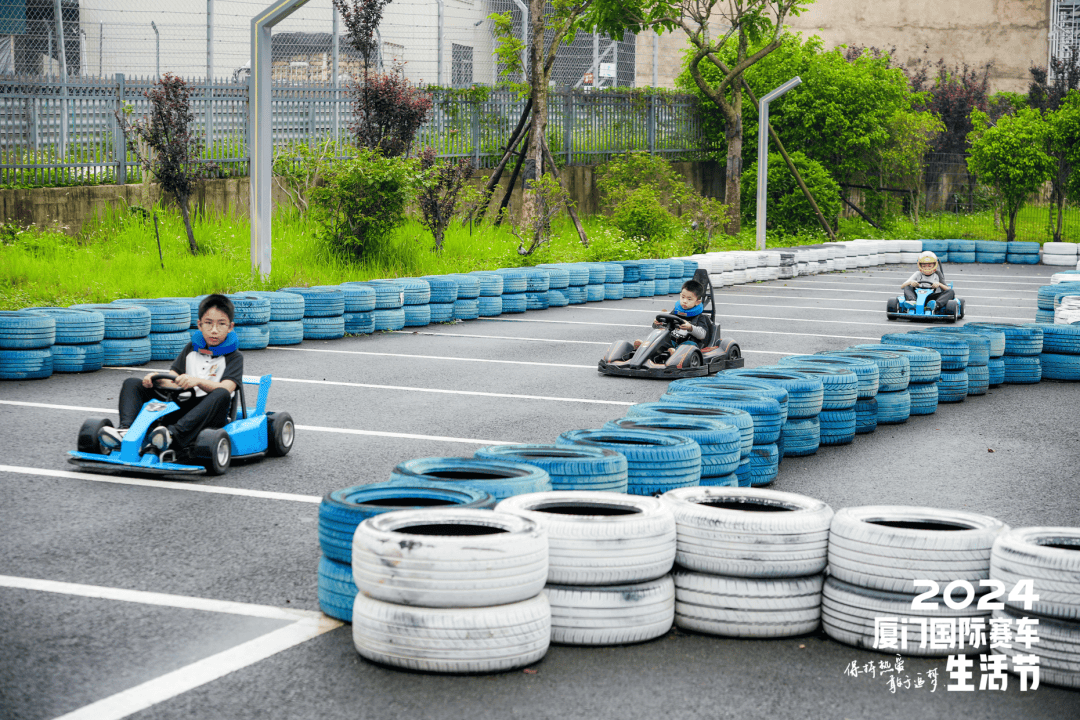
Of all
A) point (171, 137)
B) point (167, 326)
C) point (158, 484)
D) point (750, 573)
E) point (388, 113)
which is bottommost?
point (158, 484)

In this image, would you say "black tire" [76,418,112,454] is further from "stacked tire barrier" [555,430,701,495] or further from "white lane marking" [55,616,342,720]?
"white lane marking" [55,616,342,720]

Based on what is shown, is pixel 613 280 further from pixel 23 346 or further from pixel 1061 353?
pixel 23 346

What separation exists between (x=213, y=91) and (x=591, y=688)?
18.4 m

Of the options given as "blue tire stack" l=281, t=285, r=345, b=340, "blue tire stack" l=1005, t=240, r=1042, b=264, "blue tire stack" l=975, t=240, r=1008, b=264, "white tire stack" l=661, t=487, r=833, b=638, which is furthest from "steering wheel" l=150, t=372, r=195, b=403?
"blue tire stack" l=1005, t=240, r=1042, b=264

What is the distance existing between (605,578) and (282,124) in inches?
765

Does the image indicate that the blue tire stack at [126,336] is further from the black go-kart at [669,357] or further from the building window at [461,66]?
the building window at [461,66]

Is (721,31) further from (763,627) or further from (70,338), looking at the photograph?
(763,627)

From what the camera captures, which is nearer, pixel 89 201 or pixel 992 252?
pixel 89 201

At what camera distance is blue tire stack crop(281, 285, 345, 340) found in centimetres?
1405

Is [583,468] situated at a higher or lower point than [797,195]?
lower

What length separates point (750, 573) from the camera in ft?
15.5

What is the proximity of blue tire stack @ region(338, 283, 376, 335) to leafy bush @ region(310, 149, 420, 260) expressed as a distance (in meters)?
3.94

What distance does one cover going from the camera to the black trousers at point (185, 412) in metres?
7.33

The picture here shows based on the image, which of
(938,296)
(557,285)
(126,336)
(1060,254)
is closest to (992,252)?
(1060,254)
